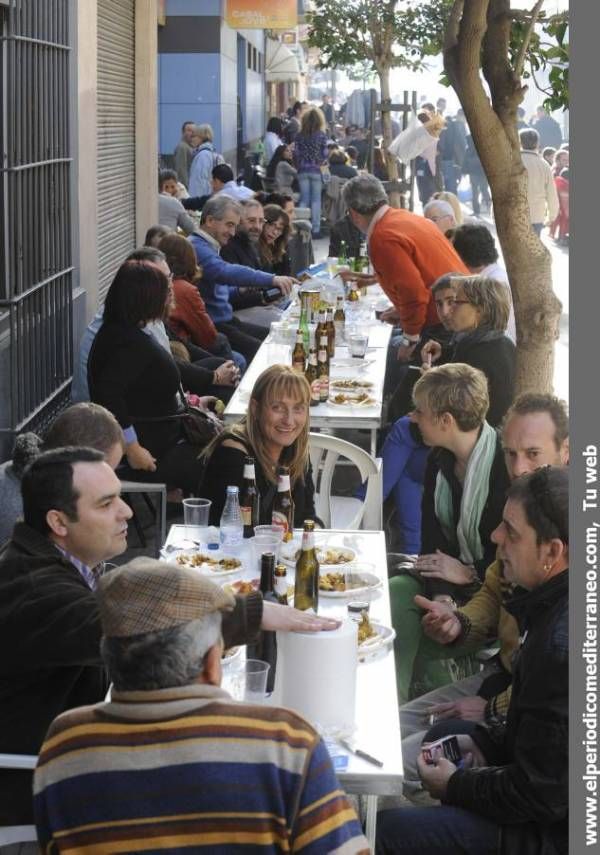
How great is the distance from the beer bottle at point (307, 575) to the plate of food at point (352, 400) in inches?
118

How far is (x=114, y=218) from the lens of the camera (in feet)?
39.2

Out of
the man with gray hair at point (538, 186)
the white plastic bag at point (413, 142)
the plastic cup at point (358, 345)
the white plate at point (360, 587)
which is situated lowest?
the white plate at point (360, 587)

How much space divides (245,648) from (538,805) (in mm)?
932

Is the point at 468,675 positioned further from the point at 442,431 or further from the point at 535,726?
the point at 535,726

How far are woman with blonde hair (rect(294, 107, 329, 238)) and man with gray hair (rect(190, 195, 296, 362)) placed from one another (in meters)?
10.4

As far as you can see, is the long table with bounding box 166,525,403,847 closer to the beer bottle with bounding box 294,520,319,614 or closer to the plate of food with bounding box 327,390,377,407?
the beer bottle with bounding box 294,520,319,614

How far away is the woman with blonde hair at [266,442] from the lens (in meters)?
5.14

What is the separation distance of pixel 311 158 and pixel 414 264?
12.2 meters

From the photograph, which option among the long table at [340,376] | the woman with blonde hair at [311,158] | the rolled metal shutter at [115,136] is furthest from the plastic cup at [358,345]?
the woman with blonde hair at [311,158]

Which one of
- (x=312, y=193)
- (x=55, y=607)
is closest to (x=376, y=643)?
(x=55, y=607)

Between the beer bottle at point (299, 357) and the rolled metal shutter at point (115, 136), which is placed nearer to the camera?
the beer bottle at point (299, 357)

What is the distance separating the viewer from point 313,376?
762 cm

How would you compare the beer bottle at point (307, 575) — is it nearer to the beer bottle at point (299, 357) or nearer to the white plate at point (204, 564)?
the white plate at point (204, 564)
